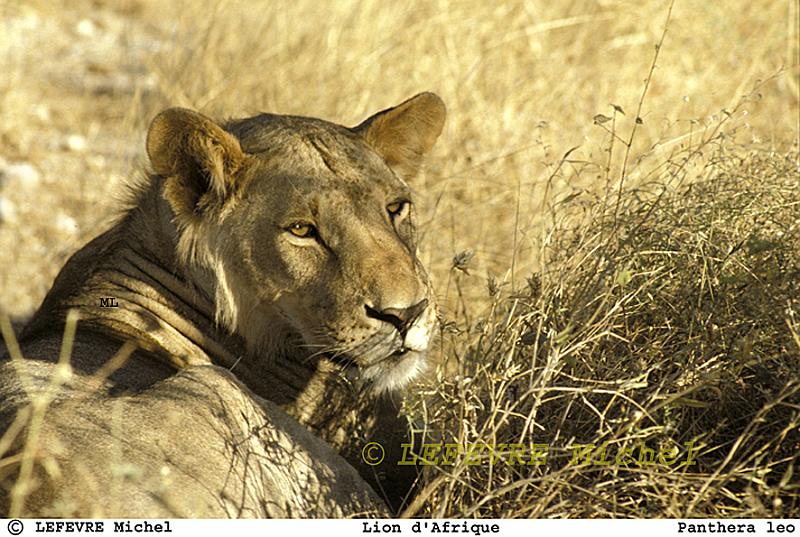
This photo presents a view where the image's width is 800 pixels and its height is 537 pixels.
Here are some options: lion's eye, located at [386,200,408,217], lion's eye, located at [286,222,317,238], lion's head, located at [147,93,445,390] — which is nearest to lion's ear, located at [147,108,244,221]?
lion's head, located at [147,93,445,390]

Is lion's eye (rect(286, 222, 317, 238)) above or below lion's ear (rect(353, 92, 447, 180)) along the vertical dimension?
below

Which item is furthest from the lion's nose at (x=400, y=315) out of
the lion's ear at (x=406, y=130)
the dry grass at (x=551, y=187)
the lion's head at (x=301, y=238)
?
the lion's ear at (x=406, y=130)

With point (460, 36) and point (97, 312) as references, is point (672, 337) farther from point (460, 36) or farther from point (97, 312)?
point (460, 36)

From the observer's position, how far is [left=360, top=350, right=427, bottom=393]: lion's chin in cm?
395

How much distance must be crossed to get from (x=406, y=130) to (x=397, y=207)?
46cm

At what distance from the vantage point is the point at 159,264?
173 inches

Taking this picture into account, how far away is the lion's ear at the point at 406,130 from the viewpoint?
459cm

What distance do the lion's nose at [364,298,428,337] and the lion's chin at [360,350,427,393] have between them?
0.11m

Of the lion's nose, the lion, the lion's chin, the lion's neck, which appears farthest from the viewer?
the lion's neck

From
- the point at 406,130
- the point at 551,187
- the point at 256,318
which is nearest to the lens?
the point at 256,318

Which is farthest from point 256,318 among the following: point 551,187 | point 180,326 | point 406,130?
point 551,187

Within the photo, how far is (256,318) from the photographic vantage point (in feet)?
14.0

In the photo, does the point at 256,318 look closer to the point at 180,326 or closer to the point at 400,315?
the point at 180,326

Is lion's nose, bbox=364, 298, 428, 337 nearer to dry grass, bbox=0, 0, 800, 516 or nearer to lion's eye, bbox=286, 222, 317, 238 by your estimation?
dry grass, bbox=0, 0, 800, 516
